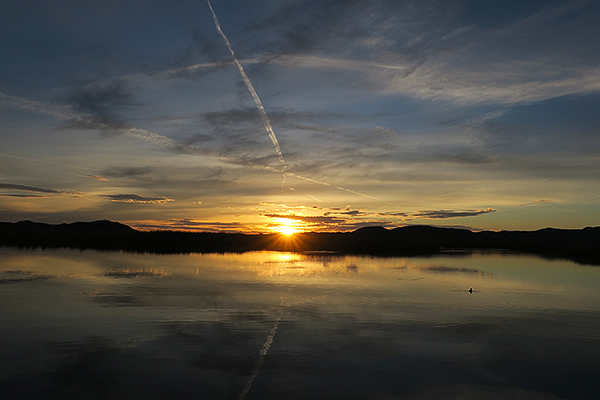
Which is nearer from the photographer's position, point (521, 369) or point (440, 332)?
point (521, 369)

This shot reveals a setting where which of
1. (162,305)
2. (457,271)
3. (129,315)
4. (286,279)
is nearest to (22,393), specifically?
(129,315)

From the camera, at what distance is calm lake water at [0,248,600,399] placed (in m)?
8.26

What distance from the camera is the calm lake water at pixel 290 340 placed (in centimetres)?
826

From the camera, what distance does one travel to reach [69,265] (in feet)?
93.4

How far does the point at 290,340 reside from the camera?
1146cm

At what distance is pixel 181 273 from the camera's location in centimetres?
2606

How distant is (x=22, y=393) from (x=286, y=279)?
17.3 m

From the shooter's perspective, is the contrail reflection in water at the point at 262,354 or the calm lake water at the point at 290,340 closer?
the contrail reflection in water at the point at 262,354

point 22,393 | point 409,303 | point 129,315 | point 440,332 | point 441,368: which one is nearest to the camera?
point 22,393

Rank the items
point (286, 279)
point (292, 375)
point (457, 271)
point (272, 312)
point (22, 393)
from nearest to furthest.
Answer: point (22, 393) → point (292, 375) → point (272, 312) → point (286, 279) → point (457, 271)

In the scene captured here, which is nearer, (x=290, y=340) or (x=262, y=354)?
(x=262, y=354)

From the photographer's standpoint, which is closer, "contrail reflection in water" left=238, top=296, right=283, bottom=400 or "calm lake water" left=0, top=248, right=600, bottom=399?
"contrail reflection in water" left=238, top=296, right=283, bottom=400

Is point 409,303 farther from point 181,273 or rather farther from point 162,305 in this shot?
point 181,273

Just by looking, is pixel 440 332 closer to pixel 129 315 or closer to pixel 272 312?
pixel 272 312
